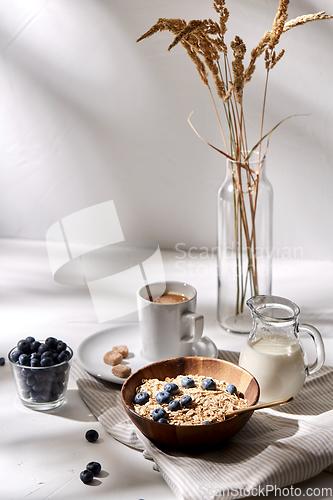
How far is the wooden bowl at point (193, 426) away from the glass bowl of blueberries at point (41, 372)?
0.13 m

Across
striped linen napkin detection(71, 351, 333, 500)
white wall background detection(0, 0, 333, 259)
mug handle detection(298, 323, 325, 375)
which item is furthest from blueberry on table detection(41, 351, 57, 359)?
white wall background detection(0, 0, 333, 259)

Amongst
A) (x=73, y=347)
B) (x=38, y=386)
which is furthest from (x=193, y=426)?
(x=73, y=347)

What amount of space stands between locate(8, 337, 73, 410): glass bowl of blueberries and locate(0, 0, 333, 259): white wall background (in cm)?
87

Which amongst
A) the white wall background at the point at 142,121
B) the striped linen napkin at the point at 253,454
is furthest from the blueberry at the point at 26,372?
the white wall background at the point at 142,121

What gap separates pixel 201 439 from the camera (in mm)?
712

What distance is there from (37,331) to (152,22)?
35.8 inches

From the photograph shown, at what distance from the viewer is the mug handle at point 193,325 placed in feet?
3.11

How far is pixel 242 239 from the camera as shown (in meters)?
1.14

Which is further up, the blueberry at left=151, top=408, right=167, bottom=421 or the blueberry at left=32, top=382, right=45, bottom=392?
the blueberry at left=151, top=408, right=167, bottom=421

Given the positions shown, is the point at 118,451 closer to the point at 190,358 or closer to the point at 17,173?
the point at 190,358

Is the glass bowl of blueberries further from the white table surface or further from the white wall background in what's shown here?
the white wall background

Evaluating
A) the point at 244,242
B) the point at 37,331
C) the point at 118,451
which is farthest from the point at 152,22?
the point at 118,451

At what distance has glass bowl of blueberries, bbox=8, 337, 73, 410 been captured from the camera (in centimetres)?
85

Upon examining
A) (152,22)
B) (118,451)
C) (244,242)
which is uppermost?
(152,22)
